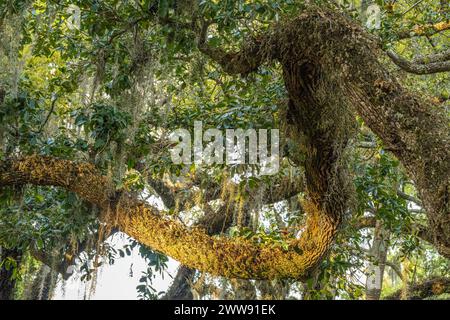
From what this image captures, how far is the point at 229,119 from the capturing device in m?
3.68

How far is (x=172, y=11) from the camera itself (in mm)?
3492

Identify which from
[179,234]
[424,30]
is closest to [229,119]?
[179,234]

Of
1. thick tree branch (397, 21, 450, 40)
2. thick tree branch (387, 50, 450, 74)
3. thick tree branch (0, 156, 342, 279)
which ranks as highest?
thick tree branch (397, 21, 450, 40)

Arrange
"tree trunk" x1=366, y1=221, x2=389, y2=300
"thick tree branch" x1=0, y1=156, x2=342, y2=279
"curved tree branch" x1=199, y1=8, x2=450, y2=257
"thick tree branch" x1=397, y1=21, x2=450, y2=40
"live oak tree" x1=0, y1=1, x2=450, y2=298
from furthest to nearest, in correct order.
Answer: "tree trunk" x1=366, y1=221, x2=389, y2=300 → "thick tree branch" x1=397, y1=21, x2=450, y2=40 → "thick tree branch" x1=0, y1=156, x2=342, y2=279 → "live oak tree" x1=0, y1=1, x2=450, y2=298 → "curved tree branch" x1=199, y1=8, x2=450, y2=257

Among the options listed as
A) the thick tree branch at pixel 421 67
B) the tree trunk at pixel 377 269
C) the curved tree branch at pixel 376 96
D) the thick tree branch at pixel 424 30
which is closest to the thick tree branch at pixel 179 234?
the curved tree branch at pixel 376 96

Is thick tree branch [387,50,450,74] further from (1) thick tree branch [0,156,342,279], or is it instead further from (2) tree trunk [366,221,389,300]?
(2) tree trunk [366,221,389,300]

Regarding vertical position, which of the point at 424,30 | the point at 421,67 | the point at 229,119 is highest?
the point at 424,30

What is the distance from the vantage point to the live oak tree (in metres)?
2.78

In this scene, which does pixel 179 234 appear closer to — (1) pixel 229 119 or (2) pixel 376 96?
(1) pixel 229 119

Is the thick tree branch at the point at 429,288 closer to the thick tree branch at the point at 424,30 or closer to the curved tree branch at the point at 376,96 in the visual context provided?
the thick tree branch at the point at 424,30

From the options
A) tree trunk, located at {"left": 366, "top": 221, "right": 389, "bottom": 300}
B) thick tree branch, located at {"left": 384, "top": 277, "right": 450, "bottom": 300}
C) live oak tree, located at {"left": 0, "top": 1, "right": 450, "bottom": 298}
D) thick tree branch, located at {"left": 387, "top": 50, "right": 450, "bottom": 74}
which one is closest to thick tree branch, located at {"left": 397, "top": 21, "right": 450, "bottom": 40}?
live oak tree, located at {"left": 0, "top": 1, "right": 450, "bottom": 298}
